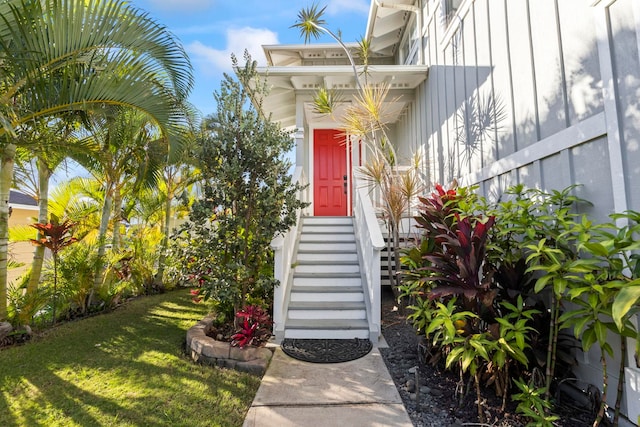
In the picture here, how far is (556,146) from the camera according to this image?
8.54 feet

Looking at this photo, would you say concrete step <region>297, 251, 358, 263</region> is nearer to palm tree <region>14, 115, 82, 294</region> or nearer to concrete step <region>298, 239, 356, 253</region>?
concrete step <region>298, 239, 356, 253</region>

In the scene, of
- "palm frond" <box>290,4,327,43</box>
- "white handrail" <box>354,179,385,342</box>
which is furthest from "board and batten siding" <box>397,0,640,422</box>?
"palm frond" <box>290,4,327,43</box>

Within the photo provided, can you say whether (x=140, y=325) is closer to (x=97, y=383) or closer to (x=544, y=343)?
(x=97, y=383)

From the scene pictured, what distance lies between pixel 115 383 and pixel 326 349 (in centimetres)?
194

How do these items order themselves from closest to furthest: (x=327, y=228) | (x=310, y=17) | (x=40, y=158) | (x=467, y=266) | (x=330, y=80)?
(x=467, y=266), (x=40, y=158), (x=327, y=228), (x=330, y=80), (x=310, y=17)

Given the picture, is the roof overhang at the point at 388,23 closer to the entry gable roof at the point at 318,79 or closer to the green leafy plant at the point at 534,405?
the entry gable roof at the point at 318,79

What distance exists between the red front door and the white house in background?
2.07 ft

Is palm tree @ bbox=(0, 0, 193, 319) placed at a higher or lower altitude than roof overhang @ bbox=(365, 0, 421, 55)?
lower

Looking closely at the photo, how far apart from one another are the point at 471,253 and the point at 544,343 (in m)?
0.88

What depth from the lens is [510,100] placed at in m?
3.33

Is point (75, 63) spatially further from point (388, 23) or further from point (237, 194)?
point (388, 23)

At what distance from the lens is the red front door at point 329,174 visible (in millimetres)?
7883

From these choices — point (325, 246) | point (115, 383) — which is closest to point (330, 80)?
point (325, 246)

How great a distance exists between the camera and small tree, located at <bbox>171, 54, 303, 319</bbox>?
348 centimetres
